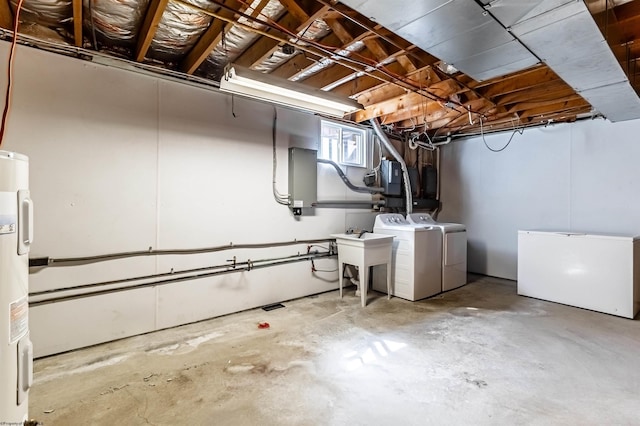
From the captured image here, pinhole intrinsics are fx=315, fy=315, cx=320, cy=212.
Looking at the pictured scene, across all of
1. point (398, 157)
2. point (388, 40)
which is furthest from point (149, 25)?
point (398, 157)

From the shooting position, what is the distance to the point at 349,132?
4.82 metres

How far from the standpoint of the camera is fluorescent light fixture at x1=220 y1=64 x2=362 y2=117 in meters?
2.51

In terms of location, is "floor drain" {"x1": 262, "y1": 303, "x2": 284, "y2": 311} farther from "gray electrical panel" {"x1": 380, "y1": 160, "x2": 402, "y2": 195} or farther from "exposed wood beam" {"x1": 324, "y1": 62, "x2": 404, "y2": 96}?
"exposed wood beam" {"x1": 324, "y1": 62, "x2": 404, "y2": 96}

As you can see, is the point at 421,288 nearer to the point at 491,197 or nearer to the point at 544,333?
the point at 544,333

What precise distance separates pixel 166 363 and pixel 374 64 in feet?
9.92

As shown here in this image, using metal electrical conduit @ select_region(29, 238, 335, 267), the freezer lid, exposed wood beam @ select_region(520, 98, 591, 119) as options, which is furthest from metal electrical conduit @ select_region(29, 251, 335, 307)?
exposed wood beam @ select_region(520, 98, 591, 119)

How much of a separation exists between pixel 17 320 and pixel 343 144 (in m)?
4.11

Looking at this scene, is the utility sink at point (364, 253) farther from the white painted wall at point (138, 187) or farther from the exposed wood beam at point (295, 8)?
the exposed wood beam at point (295, 8)

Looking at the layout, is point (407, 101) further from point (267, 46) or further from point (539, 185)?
point (539, 185)

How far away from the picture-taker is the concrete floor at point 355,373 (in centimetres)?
187

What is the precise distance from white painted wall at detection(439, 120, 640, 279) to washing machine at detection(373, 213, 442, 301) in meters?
1.64

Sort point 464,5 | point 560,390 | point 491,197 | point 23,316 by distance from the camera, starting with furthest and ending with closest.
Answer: point 491,197, point 560,390, point 464,5, point 23,316

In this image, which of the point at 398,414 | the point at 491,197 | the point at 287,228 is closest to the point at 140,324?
the point at 287,228

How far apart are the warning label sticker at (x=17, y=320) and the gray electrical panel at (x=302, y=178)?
2.81m
